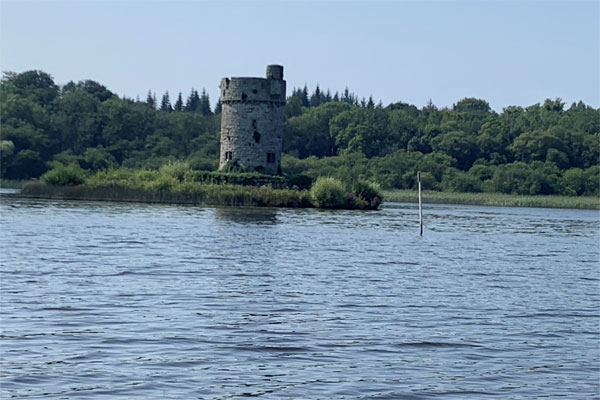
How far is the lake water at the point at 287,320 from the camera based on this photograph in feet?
37.8

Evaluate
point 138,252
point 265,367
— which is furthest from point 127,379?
point 138,252

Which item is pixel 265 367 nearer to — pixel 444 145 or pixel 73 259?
pixel 73 259

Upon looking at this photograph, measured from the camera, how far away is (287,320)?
15820mm

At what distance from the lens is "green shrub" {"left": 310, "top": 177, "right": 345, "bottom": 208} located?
201 feet

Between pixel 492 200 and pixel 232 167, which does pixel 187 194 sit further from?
pixel 492 200

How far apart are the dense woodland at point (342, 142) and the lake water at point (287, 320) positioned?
62.9 meters

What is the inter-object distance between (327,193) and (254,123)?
9142 mm

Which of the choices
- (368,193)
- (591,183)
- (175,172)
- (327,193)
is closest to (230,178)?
(175,172)

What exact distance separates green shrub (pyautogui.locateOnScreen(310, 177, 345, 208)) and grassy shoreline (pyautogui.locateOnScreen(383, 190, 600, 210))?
29422 mm

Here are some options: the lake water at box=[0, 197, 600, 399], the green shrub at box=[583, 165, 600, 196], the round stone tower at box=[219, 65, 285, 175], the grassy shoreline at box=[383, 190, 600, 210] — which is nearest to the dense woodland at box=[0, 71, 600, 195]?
the green shrub at box=[583, 165, 600, 196]

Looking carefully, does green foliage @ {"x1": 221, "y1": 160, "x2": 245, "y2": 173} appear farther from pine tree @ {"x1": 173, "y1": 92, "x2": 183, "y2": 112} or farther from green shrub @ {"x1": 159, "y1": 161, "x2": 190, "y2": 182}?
pine tree @ {"x1": 173, "y1": 92, "x2": 183, "y2": 112}

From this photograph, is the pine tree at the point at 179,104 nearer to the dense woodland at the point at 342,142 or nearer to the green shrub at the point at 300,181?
the dense woodland at the point at 342,142

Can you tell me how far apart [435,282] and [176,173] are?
4489 centimetres

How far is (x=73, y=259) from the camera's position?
2356 cm
